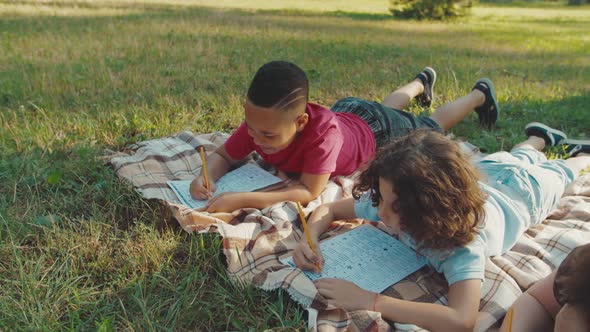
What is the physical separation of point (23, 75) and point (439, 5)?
1150cm

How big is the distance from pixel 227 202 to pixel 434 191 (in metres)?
1.26

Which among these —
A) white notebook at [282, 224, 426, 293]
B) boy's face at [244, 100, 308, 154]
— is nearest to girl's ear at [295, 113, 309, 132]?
boy's face at [244, 100, 308, 154]

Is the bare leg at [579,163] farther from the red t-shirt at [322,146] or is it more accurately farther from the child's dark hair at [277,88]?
the child's dark hair at [277,88]

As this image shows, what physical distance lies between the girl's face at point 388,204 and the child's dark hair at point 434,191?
19 millimetres

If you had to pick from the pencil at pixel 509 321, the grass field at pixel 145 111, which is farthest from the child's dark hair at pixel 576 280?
the grass field at pixel 145 111

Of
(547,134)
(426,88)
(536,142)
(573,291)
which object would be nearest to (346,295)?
(573,291)

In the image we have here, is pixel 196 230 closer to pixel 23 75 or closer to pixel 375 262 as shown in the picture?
pixel 375 262

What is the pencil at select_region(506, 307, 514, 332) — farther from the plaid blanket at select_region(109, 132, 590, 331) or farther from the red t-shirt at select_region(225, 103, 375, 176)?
the red t-shirt at select_region(225, 103, 375, 176)

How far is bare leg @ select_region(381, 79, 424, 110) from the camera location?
4383mm

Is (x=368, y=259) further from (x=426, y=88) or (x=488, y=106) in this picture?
(x=426, y=88)

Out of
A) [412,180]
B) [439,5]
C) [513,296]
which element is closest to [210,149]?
[412,180]

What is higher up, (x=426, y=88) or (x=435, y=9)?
(x=435, y=9)

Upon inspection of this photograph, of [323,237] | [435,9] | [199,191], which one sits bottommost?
[323,237]

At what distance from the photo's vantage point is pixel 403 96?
445cm
